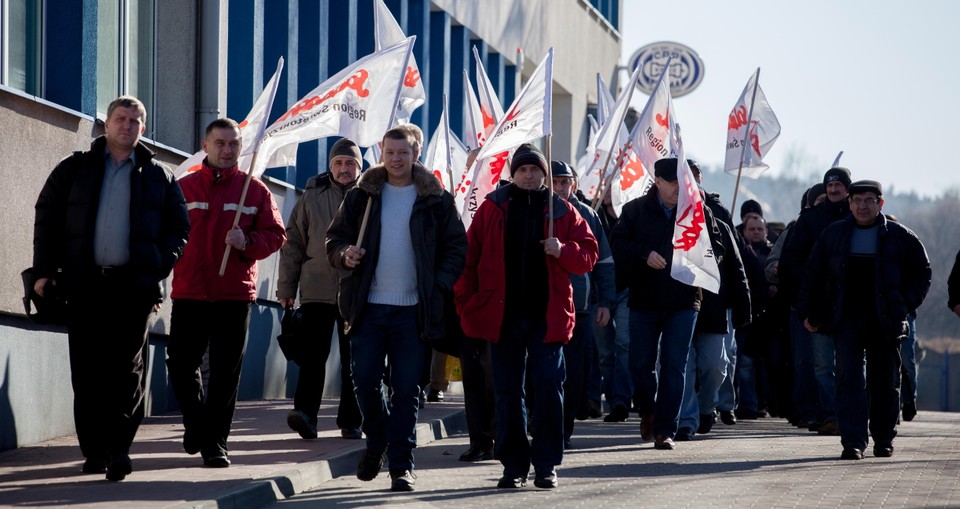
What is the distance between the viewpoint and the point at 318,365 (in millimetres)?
13023

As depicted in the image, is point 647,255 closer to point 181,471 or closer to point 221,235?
point 221,235

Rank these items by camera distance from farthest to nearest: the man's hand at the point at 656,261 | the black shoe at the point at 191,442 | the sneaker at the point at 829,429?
the sneaker at the point at 829,429
the man's hand at the point at 656,261
the black shoe at the point at 191,442

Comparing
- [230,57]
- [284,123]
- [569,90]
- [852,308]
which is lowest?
[852,308]

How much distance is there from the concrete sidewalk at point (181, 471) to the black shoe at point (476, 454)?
0.73 metres

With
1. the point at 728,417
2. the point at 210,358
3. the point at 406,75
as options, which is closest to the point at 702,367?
the point at 728,417

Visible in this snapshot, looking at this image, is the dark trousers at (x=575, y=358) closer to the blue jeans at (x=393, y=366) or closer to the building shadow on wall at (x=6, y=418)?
the blue jeans at (x=393, y=366)

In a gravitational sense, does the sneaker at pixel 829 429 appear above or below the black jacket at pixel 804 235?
below

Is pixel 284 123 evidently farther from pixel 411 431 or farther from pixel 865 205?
pixel 865 205

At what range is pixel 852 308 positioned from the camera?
13.2 m

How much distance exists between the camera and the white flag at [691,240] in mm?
13562

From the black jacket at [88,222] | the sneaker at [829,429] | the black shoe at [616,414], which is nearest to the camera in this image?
the black jacket at [88,222]

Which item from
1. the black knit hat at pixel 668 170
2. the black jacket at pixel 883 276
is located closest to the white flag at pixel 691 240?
the black knit hat at pixel 668 170

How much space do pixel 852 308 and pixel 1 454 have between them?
590 centimetres

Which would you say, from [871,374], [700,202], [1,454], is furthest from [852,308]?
[1,454]
